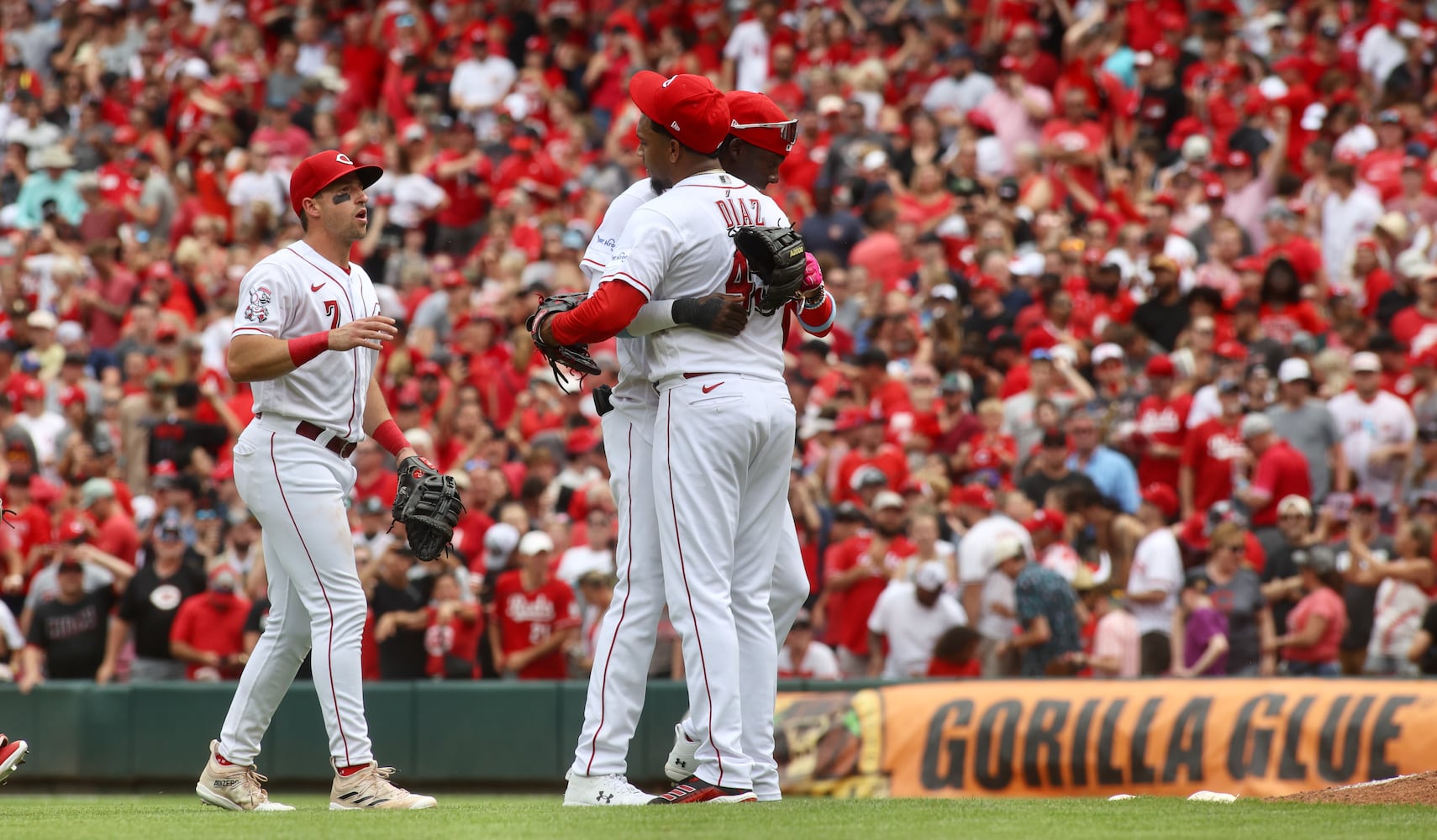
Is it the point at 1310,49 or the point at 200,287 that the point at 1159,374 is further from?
the point at 200,287

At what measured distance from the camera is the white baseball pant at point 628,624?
610cm

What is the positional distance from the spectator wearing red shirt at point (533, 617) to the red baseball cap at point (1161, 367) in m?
4.45

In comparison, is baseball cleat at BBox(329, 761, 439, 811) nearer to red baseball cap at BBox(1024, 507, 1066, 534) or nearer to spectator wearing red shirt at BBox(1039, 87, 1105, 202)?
red baseball cap at BBox(1024, 507, 1066, 534)

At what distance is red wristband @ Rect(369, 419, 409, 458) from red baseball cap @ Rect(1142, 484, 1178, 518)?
6.78 metres

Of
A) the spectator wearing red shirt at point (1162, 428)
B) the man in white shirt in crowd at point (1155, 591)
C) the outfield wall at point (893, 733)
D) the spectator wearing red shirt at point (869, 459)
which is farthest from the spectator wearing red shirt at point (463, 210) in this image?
the man in white shirt in crowd at point (1155, 591)

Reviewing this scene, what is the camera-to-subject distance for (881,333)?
1517 centimetres

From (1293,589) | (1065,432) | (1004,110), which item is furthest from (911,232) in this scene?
(1293,589)

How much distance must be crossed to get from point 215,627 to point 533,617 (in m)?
2.26

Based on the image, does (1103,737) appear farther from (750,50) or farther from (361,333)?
(750,50)

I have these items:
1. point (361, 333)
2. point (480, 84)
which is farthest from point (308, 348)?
point (480, 84)

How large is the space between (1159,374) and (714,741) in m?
8.33

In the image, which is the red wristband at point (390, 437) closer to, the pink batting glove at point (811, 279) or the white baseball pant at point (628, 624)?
the white baseball pant at point (628, 624)

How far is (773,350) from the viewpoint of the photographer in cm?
625

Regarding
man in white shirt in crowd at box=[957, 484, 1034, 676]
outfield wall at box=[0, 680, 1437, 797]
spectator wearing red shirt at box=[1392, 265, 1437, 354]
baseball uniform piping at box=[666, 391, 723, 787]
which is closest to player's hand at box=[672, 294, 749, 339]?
baseball uniform piping at box=[666, 391, 723, 787]
